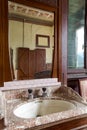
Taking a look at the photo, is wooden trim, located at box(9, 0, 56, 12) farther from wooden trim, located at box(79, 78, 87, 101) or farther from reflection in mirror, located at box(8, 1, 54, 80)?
wooden trim, located at box(79, 78, 87, 101)

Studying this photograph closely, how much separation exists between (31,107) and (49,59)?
61cm

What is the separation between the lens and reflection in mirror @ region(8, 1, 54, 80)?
5.09ft


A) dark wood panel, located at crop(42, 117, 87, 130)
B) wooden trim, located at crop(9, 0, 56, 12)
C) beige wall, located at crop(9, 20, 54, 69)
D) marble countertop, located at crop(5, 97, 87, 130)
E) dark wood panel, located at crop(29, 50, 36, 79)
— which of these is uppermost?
wooden trim, located at crop(9, 0, 56, 12)

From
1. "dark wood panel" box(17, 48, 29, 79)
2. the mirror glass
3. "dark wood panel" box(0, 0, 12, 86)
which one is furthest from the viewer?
the mirror glass

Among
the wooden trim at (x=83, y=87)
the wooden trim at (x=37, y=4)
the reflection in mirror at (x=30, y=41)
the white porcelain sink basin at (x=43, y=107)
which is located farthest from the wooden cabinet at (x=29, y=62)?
the wooden trim at (x=83, y=87)

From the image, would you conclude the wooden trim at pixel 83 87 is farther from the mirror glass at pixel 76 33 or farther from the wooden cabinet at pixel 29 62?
the wooden cabinet at pixel 29 62

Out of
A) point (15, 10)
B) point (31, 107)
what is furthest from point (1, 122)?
point (15, 10)

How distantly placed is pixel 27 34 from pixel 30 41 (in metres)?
0.08

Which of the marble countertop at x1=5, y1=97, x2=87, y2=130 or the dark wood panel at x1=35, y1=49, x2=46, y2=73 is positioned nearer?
the marble countertop at x1=5, y1=97, x2=87, y2=130

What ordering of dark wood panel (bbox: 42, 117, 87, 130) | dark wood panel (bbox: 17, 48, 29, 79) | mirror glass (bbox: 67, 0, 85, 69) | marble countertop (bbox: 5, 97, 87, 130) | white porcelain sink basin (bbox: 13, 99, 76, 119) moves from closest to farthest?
1. marble countertop (bbox: 5, 97, 87, 130)
2. dark wood panel (bbox: 42, 117, 87, 130)
3. white porcelain sink basin (bbox: 13, 99, 76, 119)
4. dark wood panel (bbox: 17, 48, 29, 79)
5. mirror glass (bbox: 67, 0, 85, 69)

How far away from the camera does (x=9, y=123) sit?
90cm

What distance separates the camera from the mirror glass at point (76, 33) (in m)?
2.13

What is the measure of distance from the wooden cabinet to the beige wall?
0.17 ft

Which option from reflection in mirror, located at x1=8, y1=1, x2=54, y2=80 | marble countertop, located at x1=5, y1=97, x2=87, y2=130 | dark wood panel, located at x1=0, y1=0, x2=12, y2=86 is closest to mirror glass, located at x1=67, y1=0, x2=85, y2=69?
reflection in mirror, located at x1=8, y1=1, x2=54, y2=80
